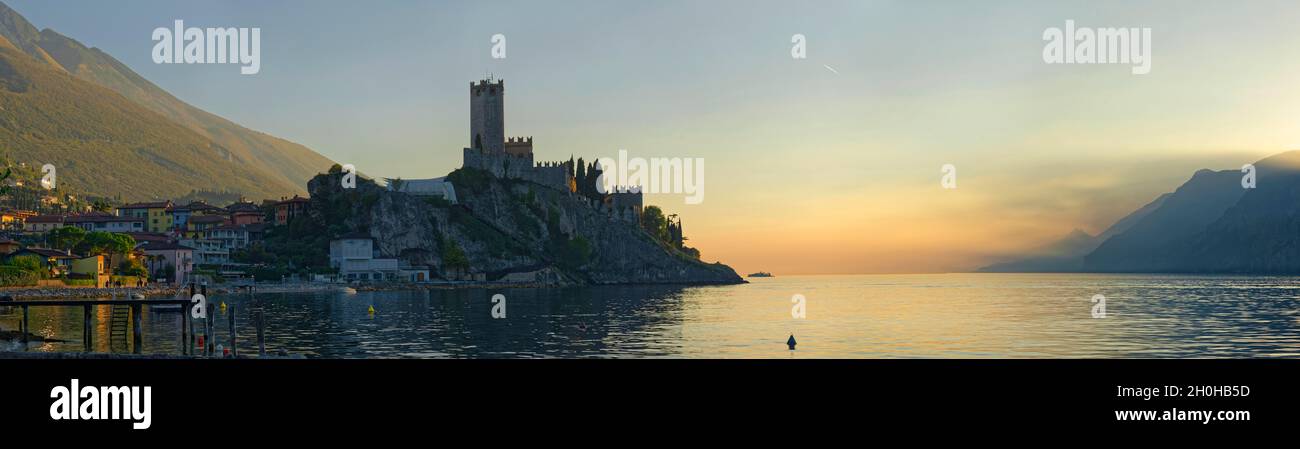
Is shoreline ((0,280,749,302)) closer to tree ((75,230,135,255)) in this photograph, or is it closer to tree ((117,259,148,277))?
tree ((117,259,148,277))

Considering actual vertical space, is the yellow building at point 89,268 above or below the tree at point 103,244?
below

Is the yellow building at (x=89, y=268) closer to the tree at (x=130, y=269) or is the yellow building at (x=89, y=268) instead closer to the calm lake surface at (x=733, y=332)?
the tree at (x=130, y=269)

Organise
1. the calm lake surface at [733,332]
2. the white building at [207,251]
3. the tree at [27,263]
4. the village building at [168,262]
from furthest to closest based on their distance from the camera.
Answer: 1. the white building at [207,251]
2. the village building at [168,262]
3. the tree at [27,263]
4. the calm lake surface at [733,332]

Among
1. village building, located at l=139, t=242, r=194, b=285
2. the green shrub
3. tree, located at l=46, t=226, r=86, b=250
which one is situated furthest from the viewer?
village building, located at l=139, t=242, r=194, b=285

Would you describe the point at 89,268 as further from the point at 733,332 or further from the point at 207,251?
the point at 733,332

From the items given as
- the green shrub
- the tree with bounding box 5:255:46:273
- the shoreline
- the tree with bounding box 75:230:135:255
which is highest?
the tree with bounding box 75:230:135:255

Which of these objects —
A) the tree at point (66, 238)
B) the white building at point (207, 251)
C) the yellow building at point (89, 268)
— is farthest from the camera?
the white building at point (207, 251)

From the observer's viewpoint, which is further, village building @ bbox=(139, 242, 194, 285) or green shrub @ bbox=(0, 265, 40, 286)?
village building @ bbox=(139, 242, 194, 285)

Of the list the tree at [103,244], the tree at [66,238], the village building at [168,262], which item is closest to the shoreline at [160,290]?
the village building at [168,262]

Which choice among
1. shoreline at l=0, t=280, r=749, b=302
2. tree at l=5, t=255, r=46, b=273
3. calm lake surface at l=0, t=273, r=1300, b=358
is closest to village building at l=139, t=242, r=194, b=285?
shoreline at l=0, t=280, r=749, b=302

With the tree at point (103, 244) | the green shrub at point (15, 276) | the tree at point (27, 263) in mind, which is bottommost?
the green shrub at point (15, 276)
